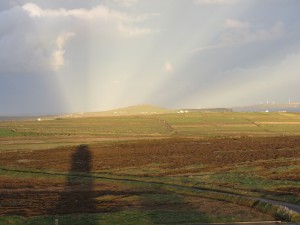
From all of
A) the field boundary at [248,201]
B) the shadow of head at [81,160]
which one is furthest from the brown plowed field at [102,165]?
the field boundary at [248,201]

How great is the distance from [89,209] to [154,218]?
16.4ft

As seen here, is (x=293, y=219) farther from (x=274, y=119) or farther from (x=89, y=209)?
(x=274, y=119)

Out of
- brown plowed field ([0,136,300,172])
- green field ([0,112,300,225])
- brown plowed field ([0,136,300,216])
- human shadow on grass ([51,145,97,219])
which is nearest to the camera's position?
green field ([0,112,300,225])

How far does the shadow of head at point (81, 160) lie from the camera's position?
156ft

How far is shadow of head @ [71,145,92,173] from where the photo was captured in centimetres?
4750

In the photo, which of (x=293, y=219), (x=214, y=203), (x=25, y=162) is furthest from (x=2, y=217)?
(x=25, y=162)

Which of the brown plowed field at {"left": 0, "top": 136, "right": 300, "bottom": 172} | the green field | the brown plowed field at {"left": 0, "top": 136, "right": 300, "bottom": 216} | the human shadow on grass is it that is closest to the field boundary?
the green field

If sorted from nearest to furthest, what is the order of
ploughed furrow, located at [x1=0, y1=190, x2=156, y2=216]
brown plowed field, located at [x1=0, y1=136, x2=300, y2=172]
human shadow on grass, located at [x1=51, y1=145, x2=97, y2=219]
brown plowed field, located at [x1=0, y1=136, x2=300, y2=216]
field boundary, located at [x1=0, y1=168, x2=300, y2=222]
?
field boundary, located at [x1=0, y1=168, x2=300, y2=222], ploughed furrow, located at [x1=0, y1=190, x2=156, y2=216], human shadow on grass, located at [x1=51, y1=145, x2=97, y2=219], brown plowed field, located at [x1=0, y1=136, x2=300, y2=216], brown plowed field, located at [x1=0, y1=136, x2=300, y2=172]

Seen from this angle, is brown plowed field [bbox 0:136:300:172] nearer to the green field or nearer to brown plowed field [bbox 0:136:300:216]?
brown plowed field [bbox 0:136:300:216]

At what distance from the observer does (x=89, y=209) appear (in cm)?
2548

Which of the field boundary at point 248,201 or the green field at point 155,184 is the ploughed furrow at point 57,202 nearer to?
the green field at point 155,184

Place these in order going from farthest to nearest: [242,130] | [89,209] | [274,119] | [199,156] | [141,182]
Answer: [274,119]
[242,130]
[199,156]
[141,182]
[89,209]

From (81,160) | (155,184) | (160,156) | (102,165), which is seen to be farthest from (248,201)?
(81,160)

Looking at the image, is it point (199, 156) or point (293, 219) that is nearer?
point (293, 219)
